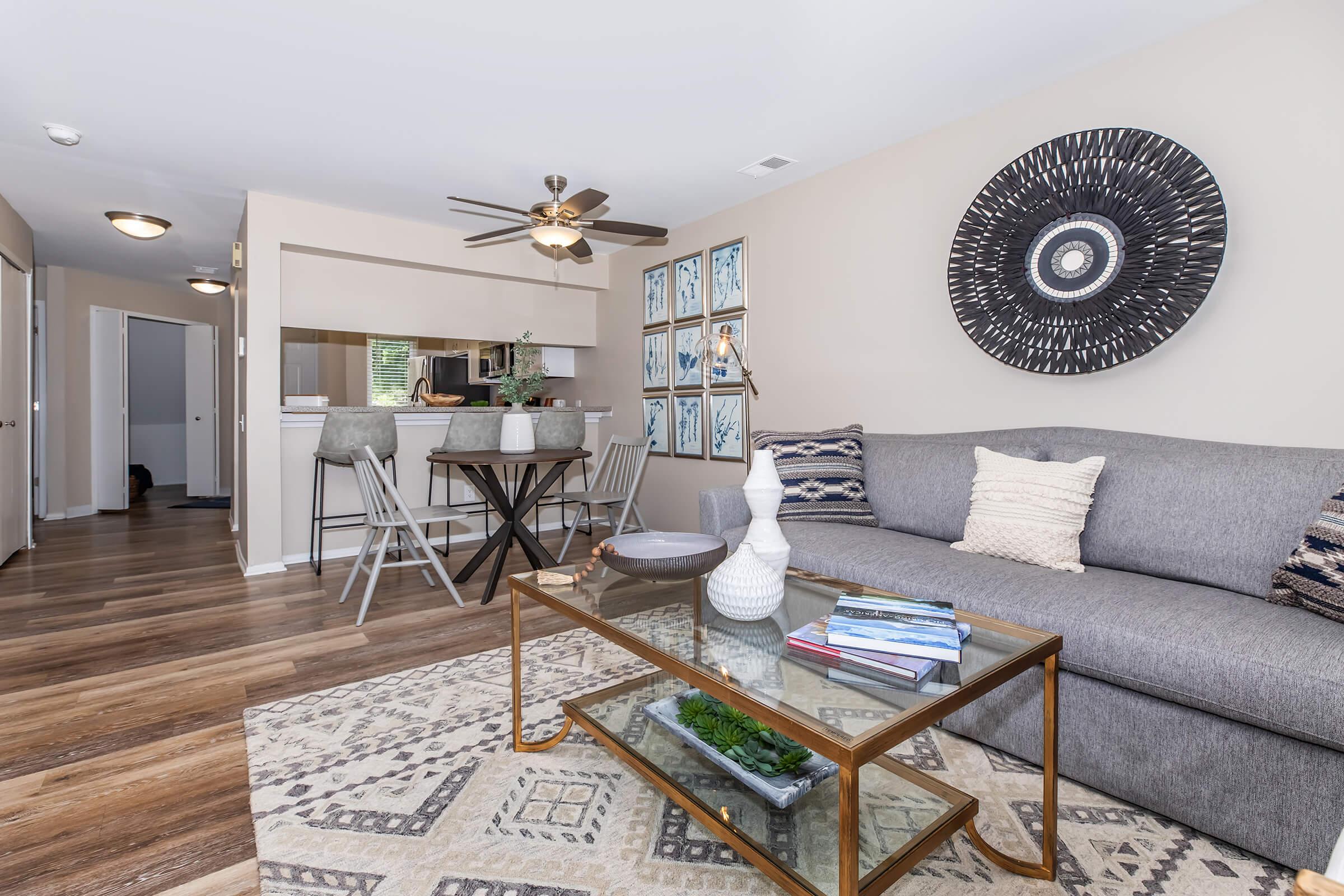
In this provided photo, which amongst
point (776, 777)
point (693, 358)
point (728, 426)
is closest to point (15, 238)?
point (693, 358)

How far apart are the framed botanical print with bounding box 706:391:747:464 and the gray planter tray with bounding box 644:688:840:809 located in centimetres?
268

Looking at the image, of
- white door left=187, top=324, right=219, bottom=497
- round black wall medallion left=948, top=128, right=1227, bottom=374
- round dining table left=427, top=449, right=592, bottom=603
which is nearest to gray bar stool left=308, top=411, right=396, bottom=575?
round dining table left=427, top=449, right=592, bottom=603

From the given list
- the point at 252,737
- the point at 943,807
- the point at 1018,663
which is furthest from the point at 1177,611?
the point at 252,737

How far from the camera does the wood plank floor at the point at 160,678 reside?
1468 millimetres

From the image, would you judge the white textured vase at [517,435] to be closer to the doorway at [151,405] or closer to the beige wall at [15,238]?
the beige wall at [15,238]

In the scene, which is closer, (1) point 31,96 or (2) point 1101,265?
(2) point 1101,265

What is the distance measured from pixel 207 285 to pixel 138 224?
234 cm

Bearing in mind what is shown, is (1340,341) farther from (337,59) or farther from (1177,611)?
(337,59)

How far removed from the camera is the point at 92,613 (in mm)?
3186

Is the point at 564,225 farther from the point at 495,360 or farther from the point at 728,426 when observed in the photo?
the point at 495,360

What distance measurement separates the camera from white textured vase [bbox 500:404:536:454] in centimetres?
379

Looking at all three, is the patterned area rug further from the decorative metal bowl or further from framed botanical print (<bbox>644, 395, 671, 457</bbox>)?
framed botanical print (<bbox>644, 395, 671, 457</bbox>)

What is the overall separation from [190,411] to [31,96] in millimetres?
5421

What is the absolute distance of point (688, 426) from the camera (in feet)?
15.1
